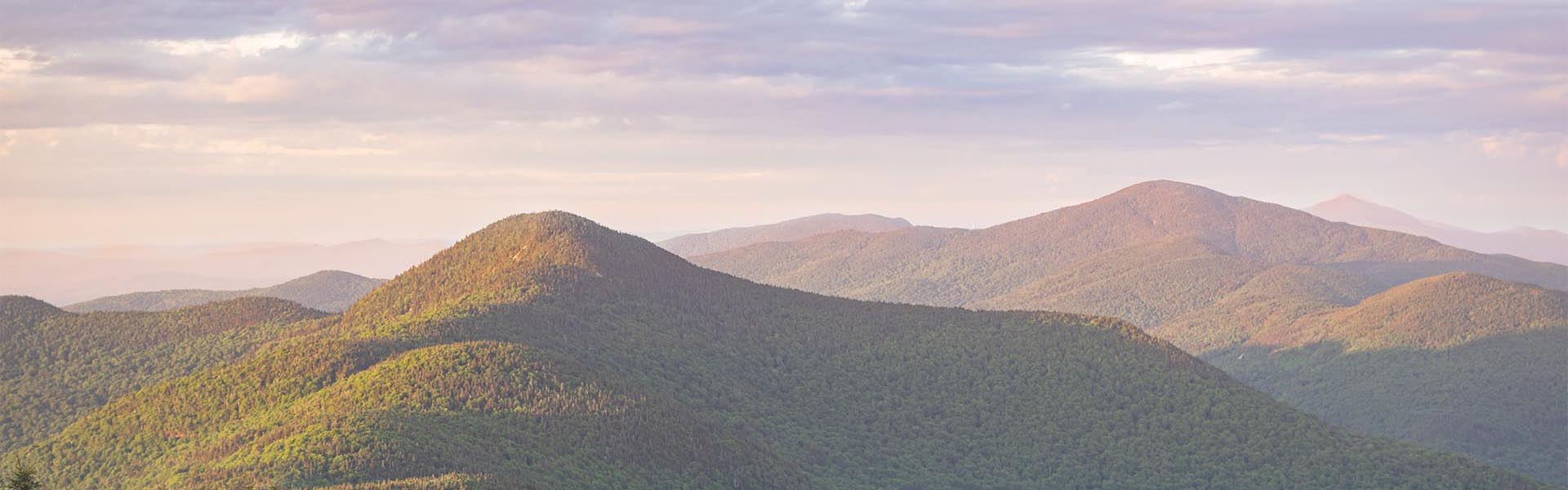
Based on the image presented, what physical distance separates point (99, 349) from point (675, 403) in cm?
6097

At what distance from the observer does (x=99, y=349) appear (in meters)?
147

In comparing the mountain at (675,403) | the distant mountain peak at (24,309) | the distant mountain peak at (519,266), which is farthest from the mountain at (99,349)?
the distant mountain peak at (519,266)

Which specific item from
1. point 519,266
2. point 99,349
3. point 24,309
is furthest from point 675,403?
point 24,309

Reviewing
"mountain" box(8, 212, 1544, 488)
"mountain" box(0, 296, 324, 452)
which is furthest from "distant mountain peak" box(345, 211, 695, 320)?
"mountain" box(0, 296, 324, 452)

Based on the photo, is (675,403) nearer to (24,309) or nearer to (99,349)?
(99,349)

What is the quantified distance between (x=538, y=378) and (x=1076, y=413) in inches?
2081

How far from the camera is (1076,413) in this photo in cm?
14212

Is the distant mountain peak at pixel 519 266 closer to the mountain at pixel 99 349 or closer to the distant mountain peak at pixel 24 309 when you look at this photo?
the mountain at pixel 99 349

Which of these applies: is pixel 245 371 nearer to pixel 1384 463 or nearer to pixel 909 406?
pixel 909 406

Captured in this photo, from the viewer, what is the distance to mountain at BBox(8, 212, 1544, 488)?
103 m

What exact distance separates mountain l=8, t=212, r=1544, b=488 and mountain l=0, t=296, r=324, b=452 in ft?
19.1

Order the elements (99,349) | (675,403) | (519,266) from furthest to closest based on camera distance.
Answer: (99,349) → (519,266) → (675,403)

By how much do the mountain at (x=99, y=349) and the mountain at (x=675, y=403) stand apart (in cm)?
584

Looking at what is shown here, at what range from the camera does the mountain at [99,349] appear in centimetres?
13600
